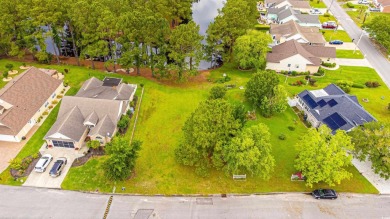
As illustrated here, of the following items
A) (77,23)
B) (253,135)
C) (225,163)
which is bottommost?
(225,163)

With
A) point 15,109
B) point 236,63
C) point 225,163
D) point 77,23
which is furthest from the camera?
point 236,63

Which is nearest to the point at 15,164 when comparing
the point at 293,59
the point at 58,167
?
the point at 58,167

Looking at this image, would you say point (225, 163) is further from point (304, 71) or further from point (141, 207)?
point (304, 71)

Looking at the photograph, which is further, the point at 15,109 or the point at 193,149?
the point at 15,109

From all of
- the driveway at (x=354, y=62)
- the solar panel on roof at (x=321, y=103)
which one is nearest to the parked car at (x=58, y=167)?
the solar panel on roof at (x=321, y=103)

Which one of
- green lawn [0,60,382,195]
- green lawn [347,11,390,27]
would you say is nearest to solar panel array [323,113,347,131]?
green lawn [0,60,382,195]

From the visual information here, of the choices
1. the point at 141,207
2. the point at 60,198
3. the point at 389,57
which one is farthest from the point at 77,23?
the point at 389,57

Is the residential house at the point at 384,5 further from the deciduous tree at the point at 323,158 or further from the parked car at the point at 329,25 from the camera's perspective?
the deciduous tree at the point at 323,158

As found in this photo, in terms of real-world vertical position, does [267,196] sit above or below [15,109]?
below
